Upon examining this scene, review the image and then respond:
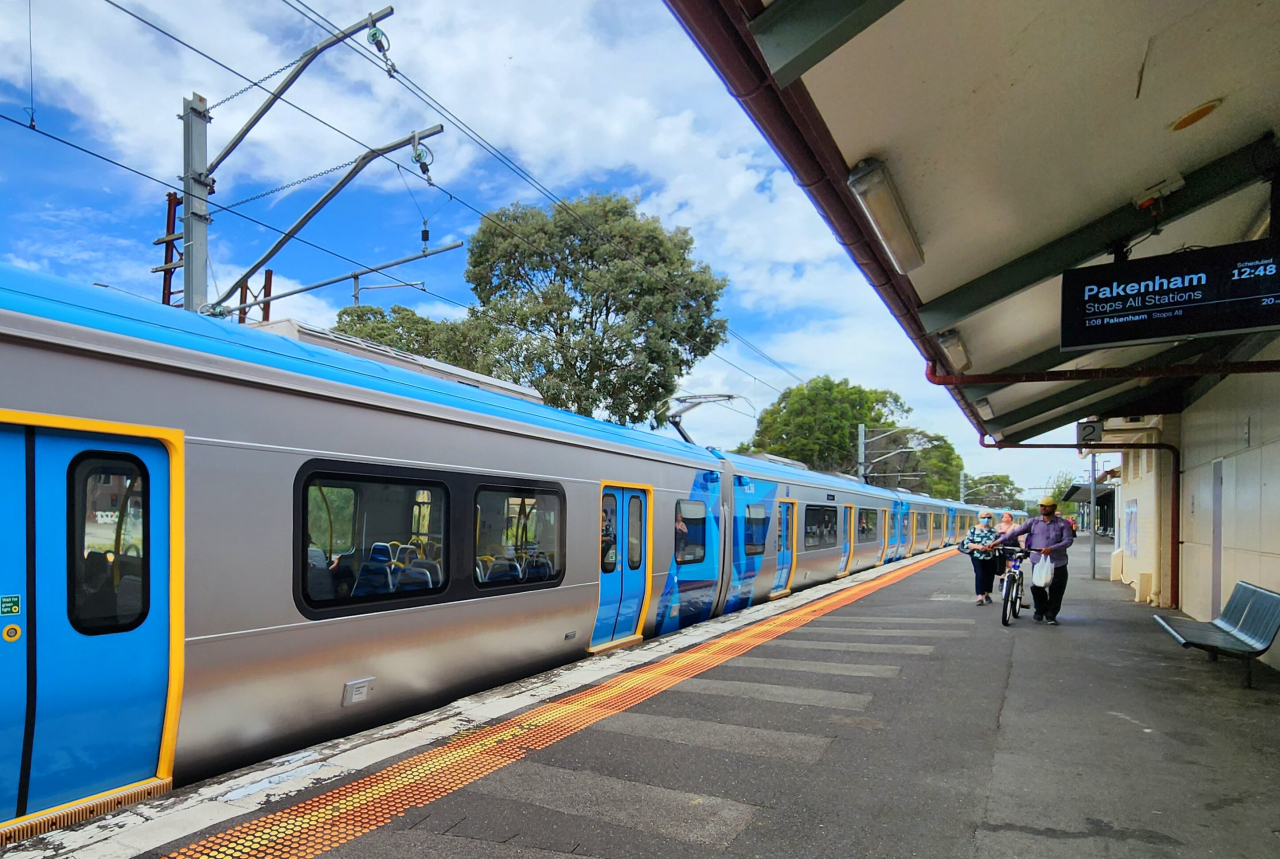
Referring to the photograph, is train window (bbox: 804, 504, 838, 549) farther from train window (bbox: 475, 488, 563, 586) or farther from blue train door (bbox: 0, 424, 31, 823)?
blue train door (bbox: 0, 424, 31, 823)

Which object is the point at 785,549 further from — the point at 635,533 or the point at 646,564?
the point at 635,533

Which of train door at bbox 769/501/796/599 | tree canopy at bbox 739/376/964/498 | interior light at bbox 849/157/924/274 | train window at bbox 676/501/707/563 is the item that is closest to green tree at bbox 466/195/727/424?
train door at bbox 769/501/796/599

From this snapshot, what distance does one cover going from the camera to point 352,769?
162 inches

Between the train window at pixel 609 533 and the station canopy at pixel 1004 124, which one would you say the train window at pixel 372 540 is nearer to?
the train window at pixel 609 533

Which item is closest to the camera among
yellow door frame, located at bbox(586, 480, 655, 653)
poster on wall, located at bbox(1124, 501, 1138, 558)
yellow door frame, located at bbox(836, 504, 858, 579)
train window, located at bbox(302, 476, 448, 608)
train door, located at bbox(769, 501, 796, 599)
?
train window, located at bbox(302, 476, 448, 608)

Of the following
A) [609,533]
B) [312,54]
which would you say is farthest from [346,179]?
[609,533]

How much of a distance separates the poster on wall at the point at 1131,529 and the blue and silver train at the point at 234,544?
45.1ft

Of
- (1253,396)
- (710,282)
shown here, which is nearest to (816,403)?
(710,282)

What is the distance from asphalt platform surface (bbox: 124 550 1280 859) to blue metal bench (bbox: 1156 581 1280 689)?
0.93ft

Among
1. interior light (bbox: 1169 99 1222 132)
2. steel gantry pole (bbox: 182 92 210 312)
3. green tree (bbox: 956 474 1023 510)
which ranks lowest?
green tree (bbox: 956 474 1023 510)

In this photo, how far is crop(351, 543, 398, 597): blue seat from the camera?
15.6 feet

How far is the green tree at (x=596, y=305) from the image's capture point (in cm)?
1917

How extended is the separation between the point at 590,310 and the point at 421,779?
1647 cm

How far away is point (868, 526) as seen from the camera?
63.1 feet
